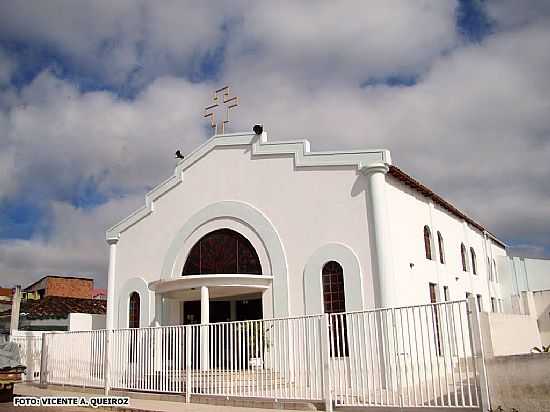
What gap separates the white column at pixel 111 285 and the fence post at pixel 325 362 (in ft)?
40.4

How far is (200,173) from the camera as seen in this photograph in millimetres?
19984

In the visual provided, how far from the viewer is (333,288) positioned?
52.2 ft

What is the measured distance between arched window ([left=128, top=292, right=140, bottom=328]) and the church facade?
0.07m

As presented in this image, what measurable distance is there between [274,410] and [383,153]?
7.79 metres

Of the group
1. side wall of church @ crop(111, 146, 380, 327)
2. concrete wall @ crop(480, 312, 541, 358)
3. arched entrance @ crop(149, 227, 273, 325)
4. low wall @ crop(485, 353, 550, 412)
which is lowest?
low wall @ crop(485, 353, 550, 412)

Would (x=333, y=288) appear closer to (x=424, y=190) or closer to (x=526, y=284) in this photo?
(x=424, y=190)

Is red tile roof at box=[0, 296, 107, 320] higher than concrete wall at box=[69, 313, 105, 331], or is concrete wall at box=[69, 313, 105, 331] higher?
red tile roof at box=[0, 296, 107, 320]

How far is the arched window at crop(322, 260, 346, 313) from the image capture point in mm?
15750

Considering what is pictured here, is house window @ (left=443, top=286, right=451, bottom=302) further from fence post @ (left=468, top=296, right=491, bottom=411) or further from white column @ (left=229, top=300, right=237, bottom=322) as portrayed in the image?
fence post @ (left=468, top=296, right=491, bottom=411)

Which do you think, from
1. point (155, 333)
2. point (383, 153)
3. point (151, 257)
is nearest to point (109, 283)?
point (151, 257)

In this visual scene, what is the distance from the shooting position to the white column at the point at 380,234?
1478cm

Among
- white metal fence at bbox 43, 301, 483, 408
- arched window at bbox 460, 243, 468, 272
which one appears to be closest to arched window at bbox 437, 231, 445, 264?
arched window at bbox 460, 243, 468, 272

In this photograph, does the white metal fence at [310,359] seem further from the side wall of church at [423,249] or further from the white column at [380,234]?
the side wall of church at [423,249]

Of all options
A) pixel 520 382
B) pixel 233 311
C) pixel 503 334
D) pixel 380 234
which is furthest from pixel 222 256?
pixel 520 382
